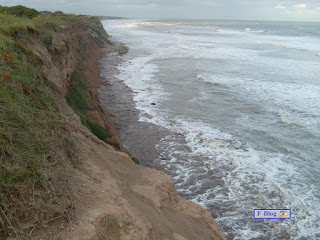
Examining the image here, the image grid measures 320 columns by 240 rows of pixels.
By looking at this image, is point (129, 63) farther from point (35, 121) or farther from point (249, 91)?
point (35, 121)

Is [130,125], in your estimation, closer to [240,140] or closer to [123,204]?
[240,140]

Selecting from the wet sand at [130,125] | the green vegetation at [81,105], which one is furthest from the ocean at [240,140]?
the green vegetation at [81,105]

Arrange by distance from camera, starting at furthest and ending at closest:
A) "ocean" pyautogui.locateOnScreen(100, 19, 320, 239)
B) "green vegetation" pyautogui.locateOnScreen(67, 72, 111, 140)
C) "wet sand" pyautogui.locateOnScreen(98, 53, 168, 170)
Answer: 1. "wet sand" pyautogui.locateOnScreen(98, 53, 168, 170)
2. "green vegetation" pyautogui.locateOnScreen(67, 72, 111, 140)
3. "ocean" pyautogui.locateOnScreen(100, 19, 320, 239)

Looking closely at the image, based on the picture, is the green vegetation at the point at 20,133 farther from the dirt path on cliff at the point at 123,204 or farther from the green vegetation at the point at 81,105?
the green vegetation at the point at 81,105

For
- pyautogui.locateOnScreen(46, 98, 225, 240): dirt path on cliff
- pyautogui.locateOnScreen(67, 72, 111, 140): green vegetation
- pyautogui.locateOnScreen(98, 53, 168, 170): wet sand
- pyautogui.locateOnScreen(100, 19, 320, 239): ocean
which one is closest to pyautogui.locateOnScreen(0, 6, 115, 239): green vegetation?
pyautogui.locateOnScreen(46, 98, 225, 240): dirt path on cliff

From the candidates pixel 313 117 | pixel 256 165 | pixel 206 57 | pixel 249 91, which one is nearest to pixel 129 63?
pixel 206 57

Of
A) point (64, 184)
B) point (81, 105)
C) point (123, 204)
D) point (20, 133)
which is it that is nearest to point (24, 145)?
point (20, 133)

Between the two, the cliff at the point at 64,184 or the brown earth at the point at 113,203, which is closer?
the cliff at the point at 64,184

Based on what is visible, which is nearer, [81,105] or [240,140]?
[81,105]

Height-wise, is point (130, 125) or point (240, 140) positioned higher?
point (130, 125)

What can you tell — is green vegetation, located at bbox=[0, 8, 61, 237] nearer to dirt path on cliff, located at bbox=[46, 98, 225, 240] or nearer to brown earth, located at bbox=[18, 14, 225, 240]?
brown earth, located at bbox=[18, 14, 225, 240]

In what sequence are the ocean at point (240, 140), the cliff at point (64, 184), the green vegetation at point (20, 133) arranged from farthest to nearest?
1. the ocean at point (240, 140)
2. the cliff at point (64, 184)
3. the green vegetation at point (20, 133)

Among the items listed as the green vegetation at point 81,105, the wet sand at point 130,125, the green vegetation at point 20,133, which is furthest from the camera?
the wet sand at point 130,125

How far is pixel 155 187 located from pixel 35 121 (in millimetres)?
2981
